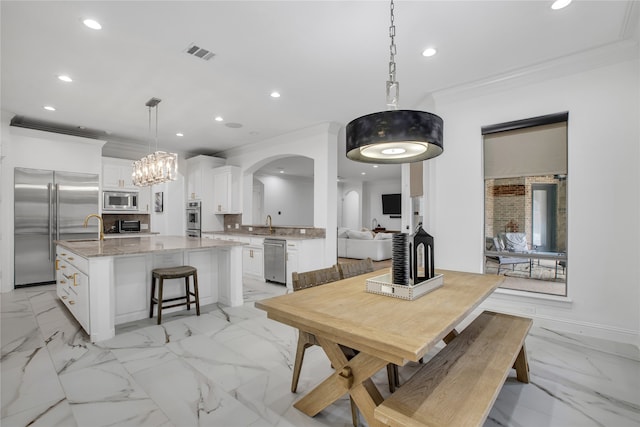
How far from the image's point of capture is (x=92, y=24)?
8.27ft

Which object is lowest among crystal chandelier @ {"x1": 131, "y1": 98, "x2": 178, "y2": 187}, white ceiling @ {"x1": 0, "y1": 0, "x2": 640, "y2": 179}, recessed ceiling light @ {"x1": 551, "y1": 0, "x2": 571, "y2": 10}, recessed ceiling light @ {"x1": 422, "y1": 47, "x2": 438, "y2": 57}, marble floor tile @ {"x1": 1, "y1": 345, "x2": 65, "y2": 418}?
marble floor tile @ {"x1": 1, "y1": 345, "x2": 65, "y2": 418}

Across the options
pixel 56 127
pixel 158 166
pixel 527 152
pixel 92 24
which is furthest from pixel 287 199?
pixel 92 24

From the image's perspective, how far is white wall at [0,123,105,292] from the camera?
475cm

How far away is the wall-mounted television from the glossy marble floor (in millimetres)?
9361

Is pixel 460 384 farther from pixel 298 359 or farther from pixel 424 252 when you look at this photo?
pixel 298 359

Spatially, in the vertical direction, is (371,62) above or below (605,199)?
above

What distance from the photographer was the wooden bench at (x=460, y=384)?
4.00 feet

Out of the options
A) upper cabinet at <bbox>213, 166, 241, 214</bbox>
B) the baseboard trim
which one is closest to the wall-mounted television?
upper cabinet at <bbox>213, 166, 241, 214</bbox>

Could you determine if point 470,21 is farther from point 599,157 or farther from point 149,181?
point 149,181

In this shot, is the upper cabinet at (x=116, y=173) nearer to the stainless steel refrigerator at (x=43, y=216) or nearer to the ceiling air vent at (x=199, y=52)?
the stainless steel refrigerator at (x=43, y=216)

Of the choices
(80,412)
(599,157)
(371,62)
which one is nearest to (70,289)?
(80,412)

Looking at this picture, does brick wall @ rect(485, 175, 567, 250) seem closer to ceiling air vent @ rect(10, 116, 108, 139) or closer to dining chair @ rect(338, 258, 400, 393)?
dining chair @ rect(338, 258, 400, 393)

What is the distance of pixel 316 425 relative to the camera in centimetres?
179

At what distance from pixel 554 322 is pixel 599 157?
1705mm
